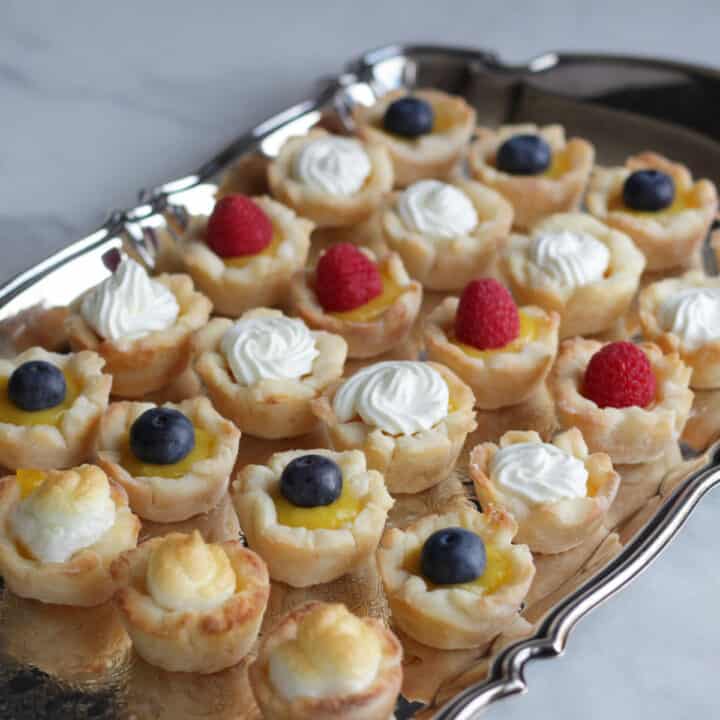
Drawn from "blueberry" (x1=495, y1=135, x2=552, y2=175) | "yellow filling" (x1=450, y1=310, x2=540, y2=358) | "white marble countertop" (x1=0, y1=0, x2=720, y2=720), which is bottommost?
"white marble countertop" (x1=0, y1=0, x2=720, y2=720)

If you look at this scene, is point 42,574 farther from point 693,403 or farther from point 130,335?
point 693,403

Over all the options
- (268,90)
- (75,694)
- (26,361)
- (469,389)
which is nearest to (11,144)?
(268,90)

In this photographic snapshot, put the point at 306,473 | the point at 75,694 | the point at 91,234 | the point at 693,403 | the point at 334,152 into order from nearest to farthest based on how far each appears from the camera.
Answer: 1. the point at 75,694
2. the point at 306,473
3. the point at 693,403
4. the point at 91,234
5. the point at 334,152

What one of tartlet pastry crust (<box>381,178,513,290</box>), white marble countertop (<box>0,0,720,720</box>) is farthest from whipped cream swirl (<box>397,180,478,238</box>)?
white marble countertop (<box>0,0,720,720</box>)

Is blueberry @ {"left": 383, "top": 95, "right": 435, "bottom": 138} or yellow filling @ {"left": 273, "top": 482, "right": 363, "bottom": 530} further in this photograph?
blueberry @ {"left": 383, "top": 95, "right": 435, "bottom": 138}

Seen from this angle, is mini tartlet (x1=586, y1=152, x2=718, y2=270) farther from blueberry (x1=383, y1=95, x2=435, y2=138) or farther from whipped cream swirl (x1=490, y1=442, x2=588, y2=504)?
whipped cream swirl (x1=490, y1=442, x2=588, y2=504)

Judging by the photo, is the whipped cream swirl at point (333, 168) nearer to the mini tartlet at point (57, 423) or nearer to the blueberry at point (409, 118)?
the blueberry at point (409, 118)

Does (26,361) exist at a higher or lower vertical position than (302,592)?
higher

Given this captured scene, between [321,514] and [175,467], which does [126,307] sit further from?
[321,514]
